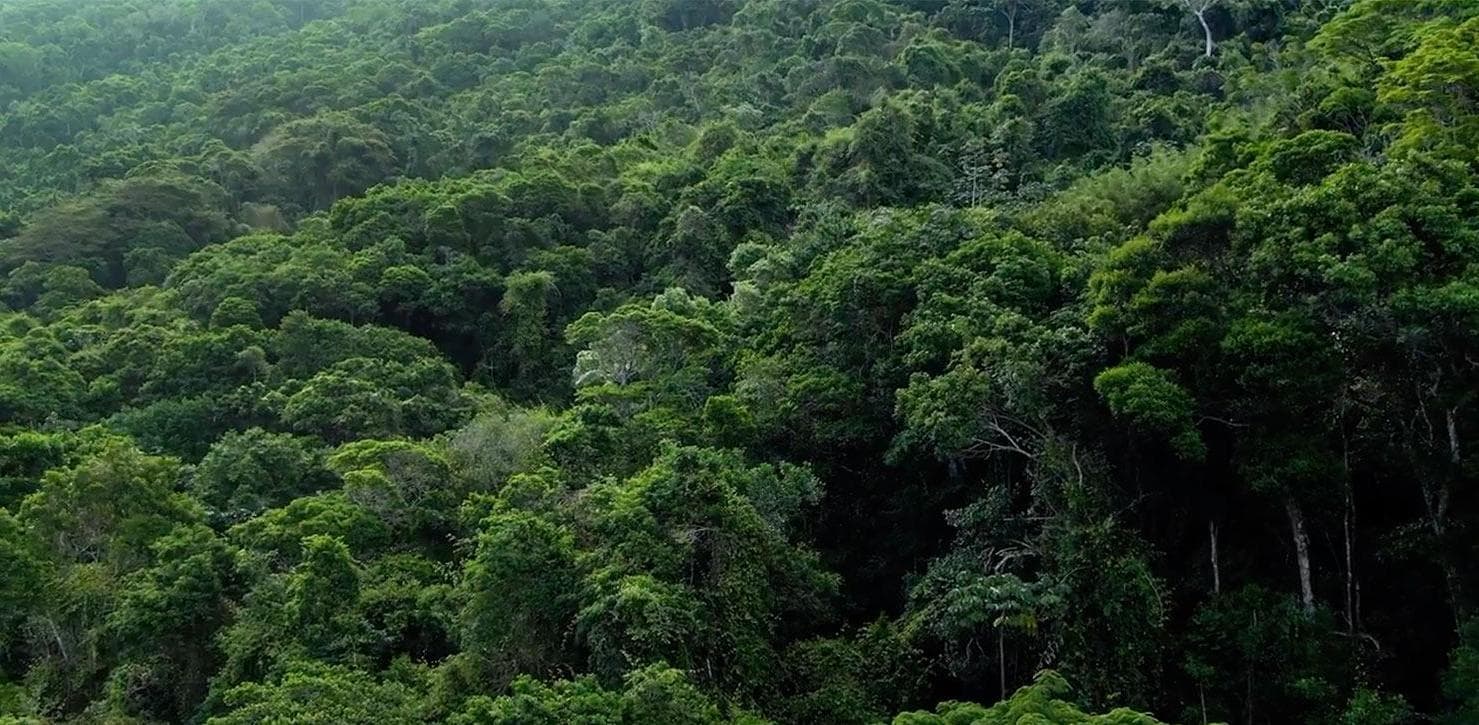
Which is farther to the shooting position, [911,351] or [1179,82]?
[1179,82]

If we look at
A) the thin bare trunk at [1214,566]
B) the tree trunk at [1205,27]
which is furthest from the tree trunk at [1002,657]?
the tree trunk at [1205,27]

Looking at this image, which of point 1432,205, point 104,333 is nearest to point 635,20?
point 104,333

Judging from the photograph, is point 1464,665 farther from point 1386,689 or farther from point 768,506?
point 768,506

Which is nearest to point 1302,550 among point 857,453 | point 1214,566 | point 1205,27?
point 1214,566

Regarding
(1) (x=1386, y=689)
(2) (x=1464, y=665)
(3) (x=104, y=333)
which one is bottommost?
(3) (x=104, y=333)

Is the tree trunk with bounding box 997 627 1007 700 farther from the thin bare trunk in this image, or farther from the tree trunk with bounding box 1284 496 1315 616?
the tree trunk with bounding box 1284 496 1315 616

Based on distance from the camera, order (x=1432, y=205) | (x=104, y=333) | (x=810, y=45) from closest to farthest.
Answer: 1. (x=1432, y=205)
2. (x=104, y=333)
3. (x=810, y=45)

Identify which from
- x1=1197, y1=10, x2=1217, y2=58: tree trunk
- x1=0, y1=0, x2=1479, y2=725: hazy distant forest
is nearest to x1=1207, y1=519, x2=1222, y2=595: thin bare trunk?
x1=0, y1=0, x2=1479, y2=725: hazy distant forest
